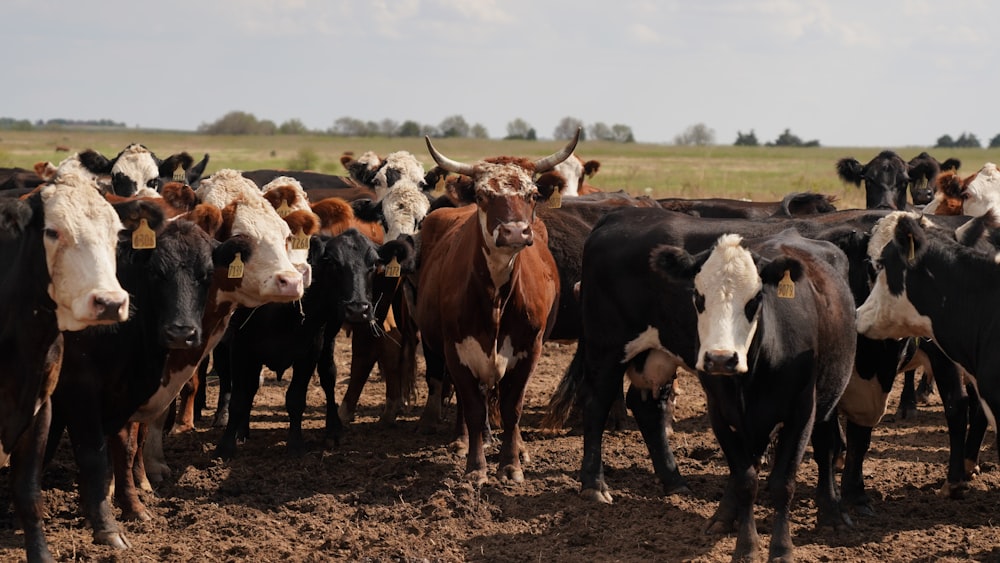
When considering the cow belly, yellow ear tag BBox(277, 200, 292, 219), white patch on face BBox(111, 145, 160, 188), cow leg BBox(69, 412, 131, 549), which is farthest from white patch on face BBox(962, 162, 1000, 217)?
white patch on face BBox(111, 145, 160, 188)

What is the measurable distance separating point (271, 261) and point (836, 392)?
3.19 metres

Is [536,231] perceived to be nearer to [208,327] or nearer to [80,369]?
[208,327]

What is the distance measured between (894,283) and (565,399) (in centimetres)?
294

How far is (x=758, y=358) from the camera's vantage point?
611 centimetres

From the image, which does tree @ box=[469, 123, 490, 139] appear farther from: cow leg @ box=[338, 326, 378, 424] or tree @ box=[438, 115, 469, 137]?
cow leg @ box=[338, 326, 378, 424]

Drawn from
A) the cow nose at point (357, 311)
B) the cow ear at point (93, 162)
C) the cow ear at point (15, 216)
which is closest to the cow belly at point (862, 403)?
the cow nose at point (357, 311)

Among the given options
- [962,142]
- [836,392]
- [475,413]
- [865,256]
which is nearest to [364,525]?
[475,413]

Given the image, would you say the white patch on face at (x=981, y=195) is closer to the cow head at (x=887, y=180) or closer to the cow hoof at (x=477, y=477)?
the cow head at (x=887, y=180)

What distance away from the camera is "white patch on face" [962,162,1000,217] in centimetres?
1121

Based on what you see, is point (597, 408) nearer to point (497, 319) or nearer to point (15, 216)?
point (497, 319)

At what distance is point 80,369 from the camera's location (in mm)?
6324

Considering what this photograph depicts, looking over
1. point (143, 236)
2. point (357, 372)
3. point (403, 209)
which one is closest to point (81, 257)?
point (143, 236)

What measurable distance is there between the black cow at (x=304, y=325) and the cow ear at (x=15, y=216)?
2.79m

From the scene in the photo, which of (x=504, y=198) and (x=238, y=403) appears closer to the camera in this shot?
(x=504, y=198)
